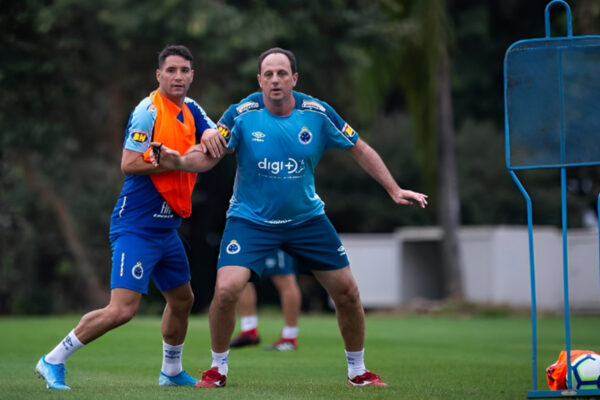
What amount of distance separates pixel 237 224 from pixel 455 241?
19801mm

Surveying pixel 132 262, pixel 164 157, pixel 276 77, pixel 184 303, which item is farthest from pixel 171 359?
pixel 276 77

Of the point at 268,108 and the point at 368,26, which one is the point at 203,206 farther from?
the point at 268,108

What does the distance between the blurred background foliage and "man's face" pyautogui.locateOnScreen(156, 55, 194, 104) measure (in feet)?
51.5

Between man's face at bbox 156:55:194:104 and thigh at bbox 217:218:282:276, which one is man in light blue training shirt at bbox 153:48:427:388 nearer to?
thigh at bbox 217:218:282:276

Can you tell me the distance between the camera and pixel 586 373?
642 cm

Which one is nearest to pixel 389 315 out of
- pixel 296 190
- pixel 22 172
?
pixel 22 172

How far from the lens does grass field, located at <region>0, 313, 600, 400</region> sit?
6816mm

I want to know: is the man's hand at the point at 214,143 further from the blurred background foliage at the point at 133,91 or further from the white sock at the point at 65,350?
the blurred background foliage at the point at 133,91

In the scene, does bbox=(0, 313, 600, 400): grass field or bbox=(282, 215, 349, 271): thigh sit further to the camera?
bbox=(282, 215, 349, 271): thigh

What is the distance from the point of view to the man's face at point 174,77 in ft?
23.1

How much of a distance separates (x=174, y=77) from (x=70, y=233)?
819 inches

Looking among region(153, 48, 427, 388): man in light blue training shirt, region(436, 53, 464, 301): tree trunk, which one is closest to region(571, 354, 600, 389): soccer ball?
region(153, 48, 427, 388): man in light blue training shirt

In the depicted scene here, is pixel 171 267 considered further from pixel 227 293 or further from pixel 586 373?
pixel 586 373

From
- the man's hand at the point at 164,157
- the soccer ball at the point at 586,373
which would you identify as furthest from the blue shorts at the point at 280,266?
the soccer ball at the point at 586,373
